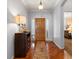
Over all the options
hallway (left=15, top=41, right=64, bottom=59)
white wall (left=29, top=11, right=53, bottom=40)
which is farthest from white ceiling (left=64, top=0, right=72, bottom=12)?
white wall (left=29, top=11, right=53, bottom=40)

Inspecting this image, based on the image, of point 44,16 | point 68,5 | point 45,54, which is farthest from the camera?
point 44,16

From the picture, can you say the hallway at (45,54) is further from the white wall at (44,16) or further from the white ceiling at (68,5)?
the white wall at (44,16)

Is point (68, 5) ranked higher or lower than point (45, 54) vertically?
higher

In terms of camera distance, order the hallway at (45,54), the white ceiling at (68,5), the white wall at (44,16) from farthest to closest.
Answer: the white wall at (44,16) < the white ceiling at (68,5) < the hallway at (45,54)

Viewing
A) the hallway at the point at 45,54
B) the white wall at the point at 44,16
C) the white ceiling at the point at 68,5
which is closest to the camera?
the hallway at the point at 45,54

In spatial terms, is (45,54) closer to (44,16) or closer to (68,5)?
(68,5)

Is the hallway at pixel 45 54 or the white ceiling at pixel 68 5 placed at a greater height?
the white ceiling at pixel 68 5

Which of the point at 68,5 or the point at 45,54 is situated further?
the point at 68,5

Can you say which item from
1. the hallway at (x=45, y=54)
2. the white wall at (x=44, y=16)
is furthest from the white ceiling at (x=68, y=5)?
the white wall at (x=44, y=16)

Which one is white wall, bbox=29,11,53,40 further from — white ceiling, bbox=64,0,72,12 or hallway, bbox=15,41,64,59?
hallway, bbox=15,41,64,59

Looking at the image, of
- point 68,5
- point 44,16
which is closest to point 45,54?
point 68,5

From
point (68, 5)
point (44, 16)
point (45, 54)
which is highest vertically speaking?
point (68, 5)
